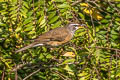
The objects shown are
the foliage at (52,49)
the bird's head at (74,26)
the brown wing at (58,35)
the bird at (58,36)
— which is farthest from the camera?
the brown wing at (58,35)

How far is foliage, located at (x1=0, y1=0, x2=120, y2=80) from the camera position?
12.1ft

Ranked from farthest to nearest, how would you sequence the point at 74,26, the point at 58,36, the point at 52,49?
1. the point at 58,36
2. the point at 74,26
3. the point at 52,49

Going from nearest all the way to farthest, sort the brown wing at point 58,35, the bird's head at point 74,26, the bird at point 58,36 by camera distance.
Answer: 1. the bird's head at point 74,26
2. the bird at point 58,36
3. the brown wing at point 58,35

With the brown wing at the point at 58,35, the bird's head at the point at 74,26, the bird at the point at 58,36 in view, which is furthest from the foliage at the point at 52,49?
the brown wing at the point at 58,35

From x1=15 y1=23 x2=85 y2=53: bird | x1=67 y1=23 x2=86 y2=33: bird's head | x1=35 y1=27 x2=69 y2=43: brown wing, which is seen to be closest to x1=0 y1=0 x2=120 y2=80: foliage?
x1=67 y1=23 x2=86 y2=33: bird's head

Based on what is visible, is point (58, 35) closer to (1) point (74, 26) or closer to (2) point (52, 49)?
(1) point (74, 26)

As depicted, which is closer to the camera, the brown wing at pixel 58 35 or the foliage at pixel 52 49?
the foliage at pixel 52 49

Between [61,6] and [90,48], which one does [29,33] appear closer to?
[61,6]

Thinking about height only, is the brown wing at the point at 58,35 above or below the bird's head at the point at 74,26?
below

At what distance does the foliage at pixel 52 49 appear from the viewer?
369 centimetres

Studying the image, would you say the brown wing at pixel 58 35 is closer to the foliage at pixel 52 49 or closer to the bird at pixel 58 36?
the bird at pixel 58 36

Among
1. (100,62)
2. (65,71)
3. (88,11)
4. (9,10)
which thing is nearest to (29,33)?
(9,10)

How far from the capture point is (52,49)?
4133 millimetres

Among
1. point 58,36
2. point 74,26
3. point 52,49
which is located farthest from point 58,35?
point 52,49
